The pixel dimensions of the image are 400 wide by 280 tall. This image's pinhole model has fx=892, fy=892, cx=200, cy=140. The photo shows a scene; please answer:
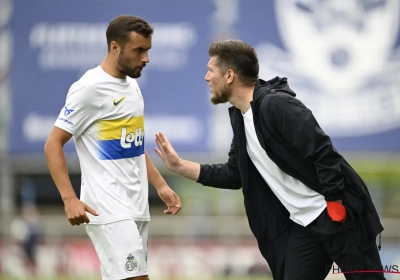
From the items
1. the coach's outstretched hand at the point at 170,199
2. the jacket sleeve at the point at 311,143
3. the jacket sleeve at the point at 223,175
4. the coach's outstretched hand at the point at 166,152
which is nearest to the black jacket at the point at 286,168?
the jacket sleeve at the point at 311,143

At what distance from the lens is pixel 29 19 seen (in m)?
12.8

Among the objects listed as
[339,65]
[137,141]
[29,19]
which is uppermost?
[29,19]

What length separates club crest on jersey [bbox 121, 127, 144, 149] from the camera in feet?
17.0

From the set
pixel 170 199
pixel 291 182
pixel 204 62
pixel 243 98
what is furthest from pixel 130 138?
pixel 204 62

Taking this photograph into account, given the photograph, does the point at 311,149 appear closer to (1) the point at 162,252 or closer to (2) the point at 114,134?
(2) the point at 114,134

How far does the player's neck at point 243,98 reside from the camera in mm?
Answer: 5078

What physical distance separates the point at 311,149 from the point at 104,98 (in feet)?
4.11

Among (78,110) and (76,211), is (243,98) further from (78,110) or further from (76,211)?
(76,211)

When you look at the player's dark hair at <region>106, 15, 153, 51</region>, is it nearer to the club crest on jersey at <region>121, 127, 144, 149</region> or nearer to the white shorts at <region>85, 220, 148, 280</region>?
the club crest on jersey at <region>121, 127, 144, 149</region>

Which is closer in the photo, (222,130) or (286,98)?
(286,98)

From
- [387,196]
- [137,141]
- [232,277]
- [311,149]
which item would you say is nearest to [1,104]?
[232,277]

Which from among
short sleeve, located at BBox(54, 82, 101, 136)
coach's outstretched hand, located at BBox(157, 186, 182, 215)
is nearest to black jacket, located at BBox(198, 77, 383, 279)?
coach's outstretched hand, located at BBox(157, 186, 182, 215)

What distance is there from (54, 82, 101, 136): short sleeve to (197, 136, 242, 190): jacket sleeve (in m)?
0.82

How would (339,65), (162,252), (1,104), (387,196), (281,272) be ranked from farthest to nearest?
(387,196) → (162,252) → (1,104) → (339,65) → (281,272)
